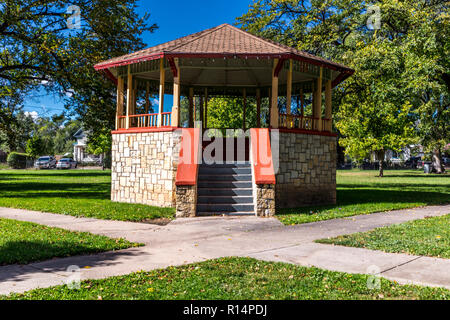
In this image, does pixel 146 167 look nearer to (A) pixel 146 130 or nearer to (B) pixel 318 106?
(A) pixel 146 130

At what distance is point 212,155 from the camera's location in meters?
17.1

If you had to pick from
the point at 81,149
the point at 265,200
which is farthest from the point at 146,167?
the point at 81,149

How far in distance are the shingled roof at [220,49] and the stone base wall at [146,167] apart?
245cm

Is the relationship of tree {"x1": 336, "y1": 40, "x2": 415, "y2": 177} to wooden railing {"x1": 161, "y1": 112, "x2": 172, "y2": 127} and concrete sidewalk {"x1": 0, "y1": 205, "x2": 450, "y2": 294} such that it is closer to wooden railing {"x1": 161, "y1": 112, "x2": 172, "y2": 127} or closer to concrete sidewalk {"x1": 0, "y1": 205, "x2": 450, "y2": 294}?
concrete sidewalk {"x1": 0, "y1": 205, "x2": 450, "y2": 294}

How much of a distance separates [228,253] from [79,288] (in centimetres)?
267

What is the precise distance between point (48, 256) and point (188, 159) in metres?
5.84

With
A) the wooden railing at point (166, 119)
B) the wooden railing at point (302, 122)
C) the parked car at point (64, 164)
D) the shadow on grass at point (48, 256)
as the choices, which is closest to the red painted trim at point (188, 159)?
the wooden railing at point (166, 119)

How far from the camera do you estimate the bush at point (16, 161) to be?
2187 inches

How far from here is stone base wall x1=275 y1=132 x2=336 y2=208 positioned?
13109 millimetres

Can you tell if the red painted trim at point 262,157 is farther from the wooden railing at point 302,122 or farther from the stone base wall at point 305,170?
the wooden railing at point 302,122

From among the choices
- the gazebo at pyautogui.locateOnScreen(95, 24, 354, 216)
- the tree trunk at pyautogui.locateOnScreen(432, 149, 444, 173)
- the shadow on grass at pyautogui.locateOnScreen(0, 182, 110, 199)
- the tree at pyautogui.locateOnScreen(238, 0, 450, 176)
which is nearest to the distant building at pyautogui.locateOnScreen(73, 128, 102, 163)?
the tree trunk at pyautogui.locateOnScreen(432, 149, 444, 173)

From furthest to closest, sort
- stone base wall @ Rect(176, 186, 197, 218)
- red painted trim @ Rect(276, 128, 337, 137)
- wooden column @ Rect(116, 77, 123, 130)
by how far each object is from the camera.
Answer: wooden column @ Rect(116, 77, 123, 130), red painted trim @ Rect(276, 128, 337, 137), stone base wall @ Rect(176, 186, 197, 218)

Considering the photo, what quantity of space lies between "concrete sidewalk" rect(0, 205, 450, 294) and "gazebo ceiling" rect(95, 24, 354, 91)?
205 inches
